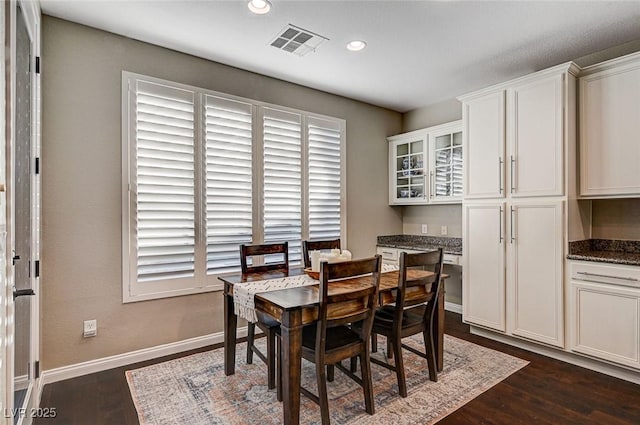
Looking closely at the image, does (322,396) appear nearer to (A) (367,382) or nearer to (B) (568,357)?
(A) (367,382)

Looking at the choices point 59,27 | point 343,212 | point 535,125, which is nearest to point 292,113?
point 343,212

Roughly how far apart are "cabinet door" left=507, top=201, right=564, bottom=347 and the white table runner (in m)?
1.98

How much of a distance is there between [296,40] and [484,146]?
209 centimetres

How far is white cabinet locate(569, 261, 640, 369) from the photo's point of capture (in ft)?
8.43

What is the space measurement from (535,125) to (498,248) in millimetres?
1172

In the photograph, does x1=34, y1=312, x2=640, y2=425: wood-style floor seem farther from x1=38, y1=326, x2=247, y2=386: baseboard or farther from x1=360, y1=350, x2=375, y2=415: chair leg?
x1=360, y1=350, x2=375, y2=415: chair leg

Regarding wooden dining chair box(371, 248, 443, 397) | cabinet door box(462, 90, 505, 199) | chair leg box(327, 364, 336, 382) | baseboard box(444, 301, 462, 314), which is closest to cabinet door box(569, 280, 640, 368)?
cabinet door box(462, 90, 505, 199)

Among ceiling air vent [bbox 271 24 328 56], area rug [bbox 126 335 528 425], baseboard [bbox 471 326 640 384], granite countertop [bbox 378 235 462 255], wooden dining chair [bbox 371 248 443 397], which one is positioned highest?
ceiling air vent [bbox 271 24 328 56]

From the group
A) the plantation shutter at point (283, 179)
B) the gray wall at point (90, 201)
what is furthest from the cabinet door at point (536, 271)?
the gray wall at point (90, 201)

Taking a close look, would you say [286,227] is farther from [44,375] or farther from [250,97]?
[44,375]

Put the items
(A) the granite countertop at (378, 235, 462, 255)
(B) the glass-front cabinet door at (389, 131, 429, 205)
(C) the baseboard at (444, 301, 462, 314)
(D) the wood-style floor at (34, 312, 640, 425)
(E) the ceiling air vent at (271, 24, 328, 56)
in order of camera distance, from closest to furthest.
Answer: (D) the wood-style floor at (34, 312, 640, 425), (E) the ceiling air vent at (271, 24, 328, 56), (A) the granite countertop at (378, 235, 462, 255), (C) the baseboard at (444, 301, 462, 314), (B) the glass-front cabinet door at (389, 131, 429, 205)

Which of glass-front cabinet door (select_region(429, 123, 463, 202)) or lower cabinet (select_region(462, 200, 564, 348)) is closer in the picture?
lower cabinet (select_region(462, 200, 564, 348))

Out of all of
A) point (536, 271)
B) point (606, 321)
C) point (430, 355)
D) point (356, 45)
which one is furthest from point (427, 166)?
point (430, 355)

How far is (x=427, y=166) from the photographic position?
14.8 ft
